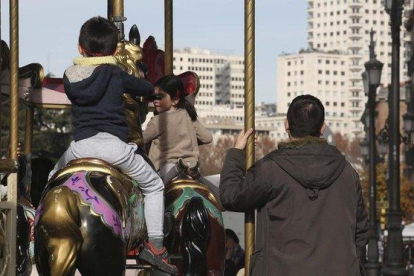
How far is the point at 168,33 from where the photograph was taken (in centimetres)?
1338

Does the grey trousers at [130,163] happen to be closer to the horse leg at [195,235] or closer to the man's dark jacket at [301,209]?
the man's dark jacket at [301,209]

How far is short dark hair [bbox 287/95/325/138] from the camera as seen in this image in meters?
8.68

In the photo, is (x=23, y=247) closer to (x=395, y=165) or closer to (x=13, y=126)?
(x=13, y=126)

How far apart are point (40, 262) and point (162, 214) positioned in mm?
1344

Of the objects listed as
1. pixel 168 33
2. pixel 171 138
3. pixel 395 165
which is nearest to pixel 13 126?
A: pixel 171 138

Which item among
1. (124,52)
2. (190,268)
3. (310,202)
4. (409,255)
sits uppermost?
(124,52)

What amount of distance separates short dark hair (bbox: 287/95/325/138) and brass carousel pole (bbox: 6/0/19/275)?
2297mm

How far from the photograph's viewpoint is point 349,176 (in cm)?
874

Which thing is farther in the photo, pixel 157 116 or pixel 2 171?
pixel 157 116

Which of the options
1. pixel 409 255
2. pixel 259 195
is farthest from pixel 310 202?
pixel 409 255

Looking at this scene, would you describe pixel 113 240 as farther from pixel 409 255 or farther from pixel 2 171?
pixel 409 255

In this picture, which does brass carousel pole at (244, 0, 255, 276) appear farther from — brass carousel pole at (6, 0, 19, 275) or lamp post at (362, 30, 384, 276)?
lamp post at (362, 30, 384, 276)

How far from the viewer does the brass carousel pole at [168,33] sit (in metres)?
13.2

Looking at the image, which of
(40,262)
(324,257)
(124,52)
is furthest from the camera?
(124,52)
